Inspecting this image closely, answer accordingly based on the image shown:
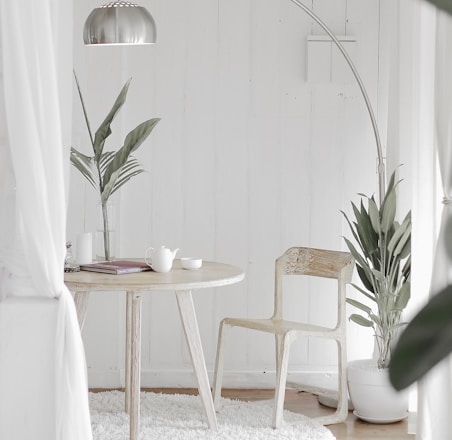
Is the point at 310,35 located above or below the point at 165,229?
above

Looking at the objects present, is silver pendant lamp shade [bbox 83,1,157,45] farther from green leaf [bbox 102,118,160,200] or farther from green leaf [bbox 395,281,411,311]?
green leaf [bbox 395,281,411,311]

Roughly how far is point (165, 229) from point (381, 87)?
55.9 inches

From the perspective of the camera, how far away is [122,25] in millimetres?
3324

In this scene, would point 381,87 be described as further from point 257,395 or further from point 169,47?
point 257,395

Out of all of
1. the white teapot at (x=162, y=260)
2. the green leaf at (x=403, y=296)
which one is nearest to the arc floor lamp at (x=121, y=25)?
the white teapot at (x=162, y=260)

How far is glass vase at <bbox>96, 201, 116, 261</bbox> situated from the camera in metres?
3.85

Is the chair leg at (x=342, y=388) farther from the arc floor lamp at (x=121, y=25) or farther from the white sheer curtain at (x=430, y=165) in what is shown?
the arc floor lamp at (x=121, y=25)

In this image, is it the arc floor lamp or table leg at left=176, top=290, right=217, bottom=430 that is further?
table leg at left=176, top=290, right=217, bottom=430

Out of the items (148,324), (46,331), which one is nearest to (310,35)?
(148,324)

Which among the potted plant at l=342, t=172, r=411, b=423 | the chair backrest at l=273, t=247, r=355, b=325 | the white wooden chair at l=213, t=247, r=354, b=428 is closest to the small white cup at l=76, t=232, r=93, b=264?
the white wooden chair at l=213, t=247, r=354, b=428

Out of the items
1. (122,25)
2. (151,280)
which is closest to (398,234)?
(151,280)

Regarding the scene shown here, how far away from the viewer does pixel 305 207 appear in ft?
15.1

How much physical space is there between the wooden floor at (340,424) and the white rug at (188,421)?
12cm

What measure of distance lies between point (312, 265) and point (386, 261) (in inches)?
16.8
